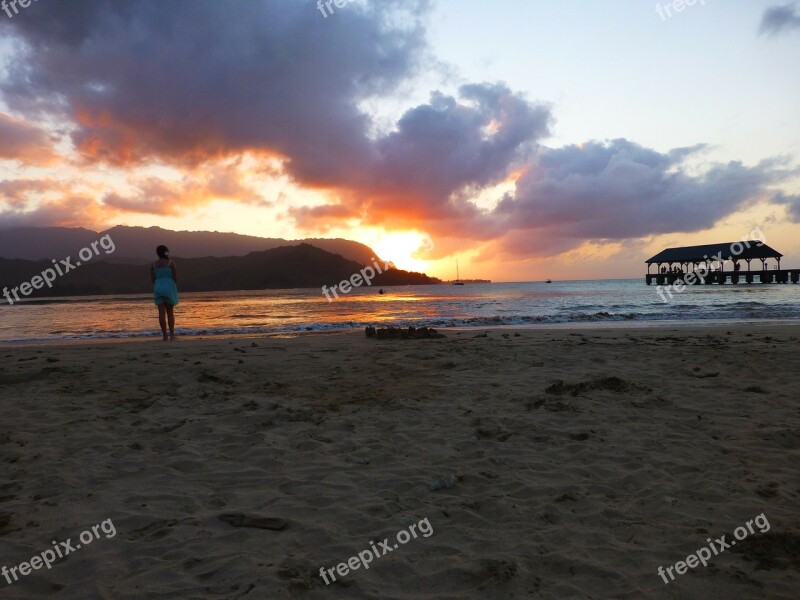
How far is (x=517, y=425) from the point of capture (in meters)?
4.93

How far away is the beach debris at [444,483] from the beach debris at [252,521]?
1.16 m

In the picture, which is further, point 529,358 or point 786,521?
point 529,358

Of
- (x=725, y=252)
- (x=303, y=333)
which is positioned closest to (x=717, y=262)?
(x=725, y=252)

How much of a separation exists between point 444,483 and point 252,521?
56.8 inches

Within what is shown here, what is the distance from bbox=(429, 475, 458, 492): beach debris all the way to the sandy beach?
0.05 ft

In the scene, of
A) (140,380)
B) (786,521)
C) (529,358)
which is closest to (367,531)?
(786,521)

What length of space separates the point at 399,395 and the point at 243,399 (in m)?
2.09

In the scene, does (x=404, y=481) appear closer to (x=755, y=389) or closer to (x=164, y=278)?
(x=755, y=389)

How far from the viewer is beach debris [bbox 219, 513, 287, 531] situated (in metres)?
3.01

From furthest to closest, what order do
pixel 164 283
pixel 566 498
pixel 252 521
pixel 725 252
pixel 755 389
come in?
pixel 725 252
pixel 164 283
pixel 755 389
pixel 566 498
pixel 252 521

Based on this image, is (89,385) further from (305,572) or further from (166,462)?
(305,572)

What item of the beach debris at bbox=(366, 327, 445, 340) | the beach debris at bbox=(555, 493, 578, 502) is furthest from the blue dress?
the beach debris at bbox=(555, 493, 578, 502)

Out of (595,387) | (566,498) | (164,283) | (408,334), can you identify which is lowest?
(566,498)

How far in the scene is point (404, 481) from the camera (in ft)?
12.0
